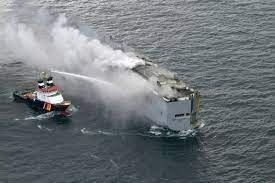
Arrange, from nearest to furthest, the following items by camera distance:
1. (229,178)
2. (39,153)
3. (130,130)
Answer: (229,178), (39,153), (130,130)

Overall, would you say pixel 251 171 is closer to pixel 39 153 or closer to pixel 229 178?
pixel 229 178

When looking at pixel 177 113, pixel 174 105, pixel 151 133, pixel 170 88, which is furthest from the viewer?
pixel 170 88

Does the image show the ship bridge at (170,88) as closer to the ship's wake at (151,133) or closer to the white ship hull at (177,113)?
the white ship hull at (177,113)

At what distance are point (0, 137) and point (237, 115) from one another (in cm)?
7393

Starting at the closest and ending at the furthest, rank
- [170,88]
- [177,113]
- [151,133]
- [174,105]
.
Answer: [174,105]
[177,113]
[151,133]
[170,88]

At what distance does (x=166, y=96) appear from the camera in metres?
188

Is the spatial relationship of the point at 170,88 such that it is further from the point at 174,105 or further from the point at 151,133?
the point at 151,133

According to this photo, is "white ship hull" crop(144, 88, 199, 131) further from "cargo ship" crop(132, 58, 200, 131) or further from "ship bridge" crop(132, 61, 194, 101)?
"ship bridge" crop(132, 61, 194, 101)

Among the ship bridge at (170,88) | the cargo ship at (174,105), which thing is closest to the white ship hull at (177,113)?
the cargo ship at (174,105)

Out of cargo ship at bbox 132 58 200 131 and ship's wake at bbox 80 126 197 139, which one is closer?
cargo ship at bbox 132 58 200 131

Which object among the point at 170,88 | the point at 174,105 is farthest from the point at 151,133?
the point at 170,88

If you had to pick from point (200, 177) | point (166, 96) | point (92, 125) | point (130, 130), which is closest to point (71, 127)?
point (92, 125)

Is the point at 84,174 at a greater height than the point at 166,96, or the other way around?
the point at 166,96

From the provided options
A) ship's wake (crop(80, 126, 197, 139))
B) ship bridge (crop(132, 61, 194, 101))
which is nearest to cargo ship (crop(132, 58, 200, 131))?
ship bridge (crop(132, 61, 194, 101))
